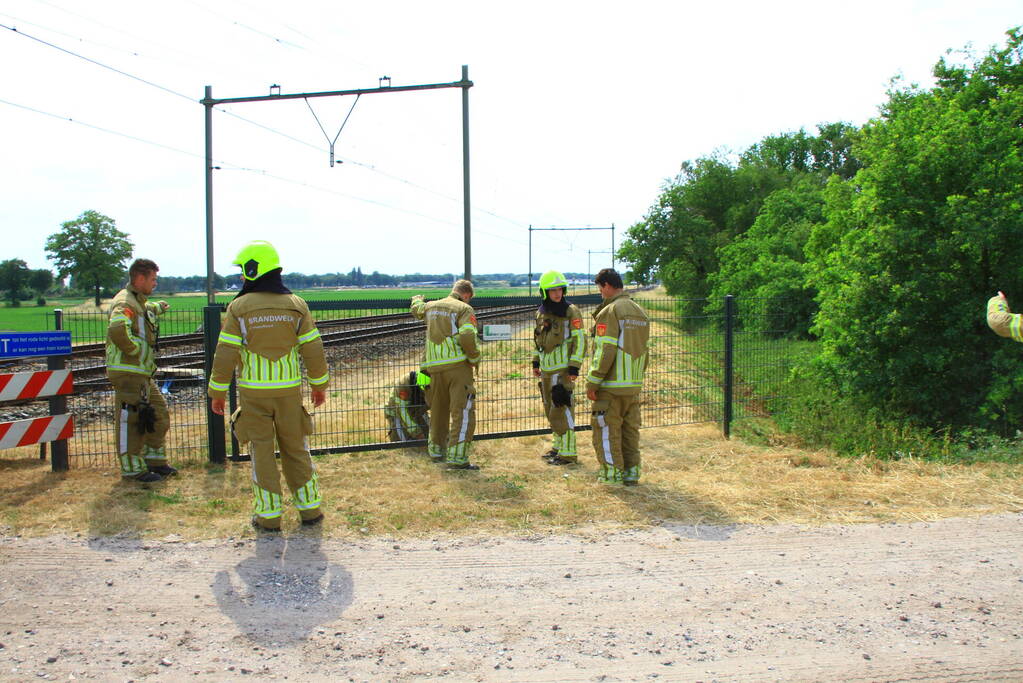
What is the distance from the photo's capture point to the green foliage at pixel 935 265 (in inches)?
413

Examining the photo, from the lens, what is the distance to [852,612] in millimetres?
4230

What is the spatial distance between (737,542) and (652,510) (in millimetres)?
883

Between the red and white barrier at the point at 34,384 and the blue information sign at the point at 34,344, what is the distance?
0.21 meters

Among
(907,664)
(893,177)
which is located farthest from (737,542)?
(893,177)

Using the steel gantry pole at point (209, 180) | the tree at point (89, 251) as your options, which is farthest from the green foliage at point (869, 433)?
the tree at point (89, 251)

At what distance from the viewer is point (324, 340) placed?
10344mm

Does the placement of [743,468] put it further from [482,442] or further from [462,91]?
[462,91]

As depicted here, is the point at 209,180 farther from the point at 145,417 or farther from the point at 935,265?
the point at 935,265

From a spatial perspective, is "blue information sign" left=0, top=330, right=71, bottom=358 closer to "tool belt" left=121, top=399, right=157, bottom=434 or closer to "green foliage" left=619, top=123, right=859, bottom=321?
"tool belt" left=121, top=399, right=157, bottom=434

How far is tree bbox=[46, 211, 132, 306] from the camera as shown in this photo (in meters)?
46.8

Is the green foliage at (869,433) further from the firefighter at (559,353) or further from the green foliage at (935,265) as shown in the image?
the firefighter at (559,353)

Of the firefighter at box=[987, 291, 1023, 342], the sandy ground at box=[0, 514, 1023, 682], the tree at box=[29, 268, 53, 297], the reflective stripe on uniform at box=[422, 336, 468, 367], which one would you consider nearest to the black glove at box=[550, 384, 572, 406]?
the reflective stripe on uniform at box=[422, 336, 468, 367]

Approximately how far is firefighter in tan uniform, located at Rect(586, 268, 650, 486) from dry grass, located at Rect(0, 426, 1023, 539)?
26cm

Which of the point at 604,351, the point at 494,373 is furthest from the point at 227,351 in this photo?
the point at 494,373
